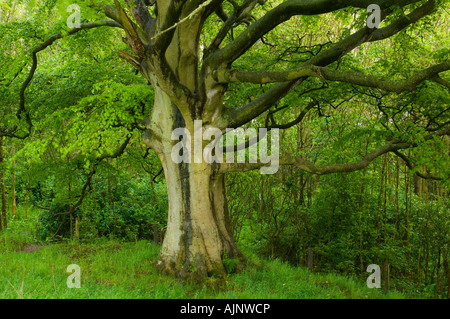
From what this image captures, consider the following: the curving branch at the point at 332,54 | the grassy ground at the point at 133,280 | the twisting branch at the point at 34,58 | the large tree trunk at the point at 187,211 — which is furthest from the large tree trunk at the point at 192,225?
the twisting branch at the point at 34,58

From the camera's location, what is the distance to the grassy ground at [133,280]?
6012 mm

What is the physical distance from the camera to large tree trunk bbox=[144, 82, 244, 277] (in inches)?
294

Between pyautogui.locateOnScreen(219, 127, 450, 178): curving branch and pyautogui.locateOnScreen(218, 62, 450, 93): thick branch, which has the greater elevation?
pyautogui.locateOnScreen(218, 62, 450, 93): thick branch

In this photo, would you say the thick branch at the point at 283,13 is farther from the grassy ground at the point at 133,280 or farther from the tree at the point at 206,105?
the grassy ground at the point at 133,280

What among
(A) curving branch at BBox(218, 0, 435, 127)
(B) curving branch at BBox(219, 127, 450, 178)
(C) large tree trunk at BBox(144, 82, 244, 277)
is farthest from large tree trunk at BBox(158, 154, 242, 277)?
(B) curving branch at BBox(219, 127, 450, 178)

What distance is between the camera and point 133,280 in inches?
276

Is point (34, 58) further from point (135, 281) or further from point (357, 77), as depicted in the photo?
point (357, 77)

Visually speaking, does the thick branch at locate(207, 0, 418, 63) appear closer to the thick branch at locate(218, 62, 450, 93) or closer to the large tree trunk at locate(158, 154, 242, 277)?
the thick branch at locate(218, 62, 450, 93)

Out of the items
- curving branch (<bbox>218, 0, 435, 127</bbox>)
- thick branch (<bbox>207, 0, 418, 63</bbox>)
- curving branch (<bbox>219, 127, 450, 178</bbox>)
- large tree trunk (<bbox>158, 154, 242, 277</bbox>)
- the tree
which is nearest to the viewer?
thick branch (<bbox>207, 0, 418, 63</bbox>)

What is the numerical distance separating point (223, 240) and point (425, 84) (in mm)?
5189

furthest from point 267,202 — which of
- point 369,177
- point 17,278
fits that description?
point 17,278

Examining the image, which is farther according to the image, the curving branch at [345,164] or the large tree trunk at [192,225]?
the large tree trunk at [192,225]

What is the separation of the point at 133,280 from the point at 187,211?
168 cm
